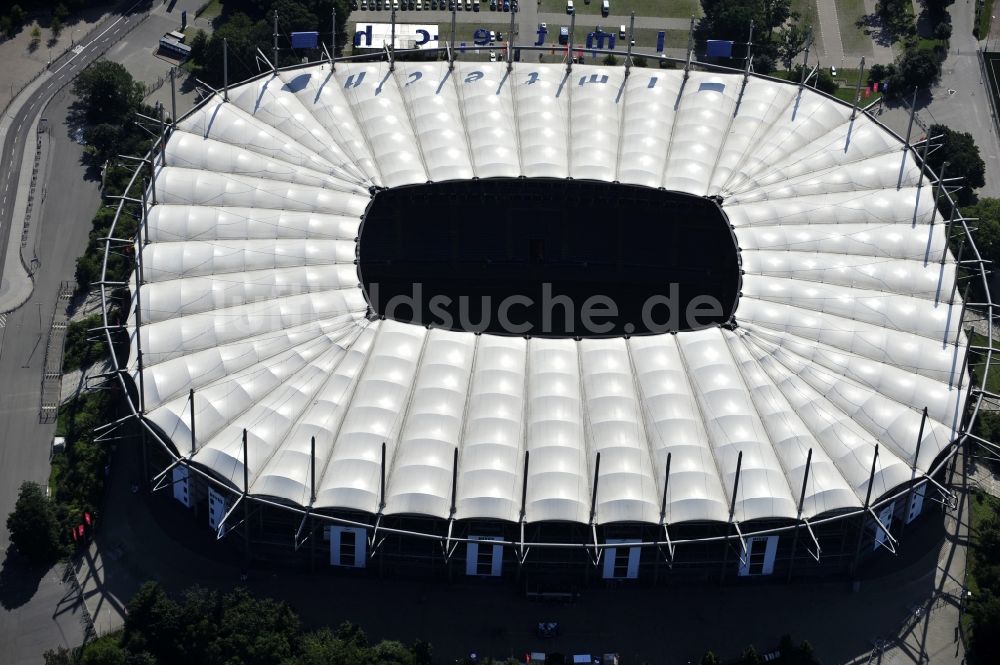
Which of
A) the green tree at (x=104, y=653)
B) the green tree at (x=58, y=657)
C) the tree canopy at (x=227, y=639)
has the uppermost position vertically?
the tree canopy at (x=227, y=639)

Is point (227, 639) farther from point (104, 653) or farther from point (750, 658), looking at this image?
point (750, 658)

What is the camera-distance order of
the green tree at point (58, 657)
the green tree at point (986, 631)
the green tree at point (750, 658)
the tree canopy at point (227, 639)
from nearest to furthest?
the tree canopy at point (227, 639)
the green tree at point (58, 657)
the green tree at point (750, 658)
the green tree at point (986, 631)

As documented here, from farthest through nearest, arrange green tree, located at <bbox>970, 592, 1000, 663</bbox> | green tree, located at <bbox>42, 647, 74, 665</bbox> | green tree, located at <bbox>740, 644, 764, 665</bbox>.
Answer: green tree, located at <bbox>970, 592, 1000, 663</bbox> < green tree, located at <bbox>740, 644, 764, 665</bbox> < green tree, located at <bbox>42, 647, 74, 665</bbox>

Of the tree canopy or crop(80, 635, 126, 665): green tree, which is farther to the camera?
crop(80, 635, 126, 665): green tree

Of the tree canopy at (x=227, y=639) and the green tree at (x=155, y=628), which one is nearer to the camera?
the tree canopy at (x=227, y=639)

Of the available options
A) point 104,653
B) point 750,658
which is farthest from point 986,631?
point 104,653

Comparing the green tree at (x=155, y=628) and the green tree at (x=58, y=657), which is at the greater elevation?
the green tree at (x=155, y=628)

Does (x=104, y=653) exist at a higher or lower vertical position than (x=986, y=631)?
lower

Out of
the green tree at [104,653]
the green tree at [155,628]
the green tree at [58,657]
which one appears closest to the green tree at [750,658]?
the green tree at [155,628]

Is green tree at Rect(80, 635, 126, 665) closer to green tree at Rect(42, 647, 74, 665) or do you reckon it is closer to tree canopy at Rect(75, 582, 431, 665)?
tree canopy at Rect(75, 582, 431, 665)

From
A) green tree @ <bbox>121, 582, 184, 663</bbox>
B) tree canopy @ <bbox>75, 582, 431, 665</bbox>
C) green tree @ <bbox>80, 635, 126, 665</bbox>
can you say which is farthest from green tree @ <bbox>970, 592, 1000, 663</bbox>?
green tree @ <bbox>80, 635, 126, 665</bbox>

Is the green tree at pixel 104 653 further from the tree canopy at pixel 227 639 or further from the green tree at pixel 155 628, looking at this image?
the green tree at pixel 155 628

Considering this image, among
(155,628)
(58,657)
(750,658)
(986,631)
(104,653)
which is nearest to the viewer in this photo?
(104,653)
